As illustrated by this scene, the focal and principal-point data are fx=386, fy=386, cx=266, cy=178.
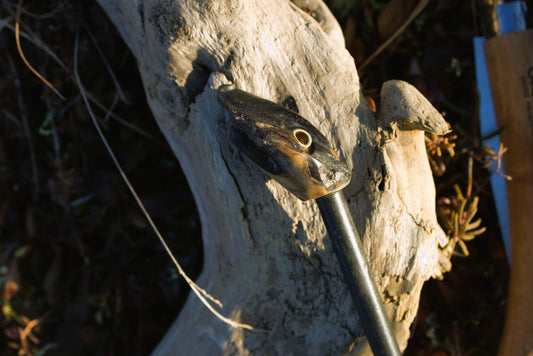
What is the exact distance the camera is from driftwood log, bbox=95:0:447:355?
1.18 metres

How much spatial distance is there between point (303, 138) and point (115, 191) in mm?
1194

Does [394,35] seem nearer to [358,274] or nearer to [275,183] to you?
[275,183]

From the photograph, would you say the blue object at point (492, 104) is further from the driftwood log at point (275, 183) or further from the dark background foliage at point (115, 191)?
the driftwood log at point (275, 183)

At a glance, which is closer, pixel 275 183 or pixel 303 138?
pixel 303 138

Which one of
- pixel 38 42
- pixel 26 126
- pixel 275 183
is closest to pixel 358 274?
pixel 275 183

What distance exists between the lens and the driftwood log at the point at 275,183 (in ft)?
3.88

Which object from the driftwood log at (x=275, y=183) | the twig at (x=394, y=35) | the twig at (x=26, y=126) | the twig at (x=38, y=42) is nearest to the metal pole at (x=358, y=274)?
the driftwood log at (x=275, y=183)

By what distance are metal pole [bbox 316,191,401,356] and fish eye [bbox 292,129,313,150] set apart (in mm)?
162

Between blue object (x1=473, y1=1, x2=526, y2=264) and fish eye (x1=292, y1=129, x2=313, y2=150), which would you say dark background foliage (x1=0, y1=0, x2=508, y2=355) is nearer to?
blue object (x1=473, y1=1, x2=526, y2=264)

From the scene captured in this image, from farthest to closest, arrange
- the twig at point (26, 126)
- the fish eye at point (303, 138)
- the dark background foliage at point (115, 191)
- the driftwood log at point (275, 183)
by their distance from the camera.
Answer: the twig at point (26, 126) → the dark background foliage at point (115, 191) → the driftwood log at point (275, 183) → the fish eye at point (303, 138)

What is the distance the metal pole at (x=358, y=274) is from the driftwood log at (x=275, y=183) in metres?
Answer: 0.13

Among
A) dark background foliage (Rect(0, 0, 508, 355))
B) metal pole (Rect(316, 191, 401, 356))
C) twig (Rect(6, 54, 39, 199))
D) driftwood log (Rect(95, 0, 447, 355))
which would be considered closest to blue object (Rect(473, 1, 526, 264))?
dark background foliage (Rect(0, 0, 508, 355))

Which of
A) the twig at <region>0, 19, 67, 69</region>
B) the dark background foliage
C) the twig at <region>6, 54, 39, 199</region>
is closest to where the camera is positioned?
the twig at <region>0, 19, 67, 69</region>

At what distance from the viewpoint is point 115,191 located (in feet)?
6.07
